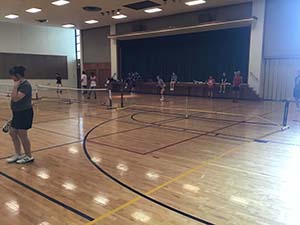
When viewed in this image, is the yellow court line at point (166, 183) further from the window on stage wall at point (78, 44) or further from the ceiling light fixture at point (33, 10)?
the window on stage wall at point (78, 44)

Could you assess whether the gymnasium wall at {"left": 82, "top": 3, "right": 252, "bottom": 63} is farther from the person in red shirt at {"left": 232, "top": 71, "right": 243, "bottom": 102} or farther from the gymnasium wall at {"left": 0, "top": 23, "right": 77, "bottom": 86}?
the person in red shirt at {"left": 232, "top": 71, "right": 243, "bottom": 102}

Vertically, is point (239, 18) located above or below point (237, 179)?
above

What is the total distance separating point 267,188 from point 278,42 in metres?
12.7

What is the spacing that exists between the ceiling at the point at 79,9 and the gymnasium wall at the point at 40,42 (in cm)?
363

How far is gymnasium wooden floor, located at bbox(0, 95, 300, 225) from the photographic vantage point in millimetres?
3041

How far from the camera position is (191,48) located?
1872 centimetres

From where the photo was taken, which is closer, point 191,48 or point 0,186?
point 0,186

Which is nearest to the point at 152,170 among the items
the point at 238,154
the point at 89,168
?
the point at 89,168

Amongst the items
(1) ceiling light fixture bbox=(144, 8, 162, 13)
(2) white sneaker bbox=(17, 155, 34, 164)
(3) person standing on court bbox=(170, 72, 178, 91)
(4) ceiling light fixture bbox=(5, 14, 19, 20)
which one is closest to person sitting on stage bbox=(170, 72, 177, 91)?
(3) person standing on court bbox=(170, 72, 178, 91)

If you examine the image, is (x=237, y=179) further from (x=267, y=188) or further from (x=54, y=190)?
(x=54, y=190)

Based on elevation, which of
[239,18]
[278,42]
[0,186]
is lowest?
[0,186]

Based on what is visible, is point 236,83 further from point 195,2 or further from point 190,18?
point 190,18

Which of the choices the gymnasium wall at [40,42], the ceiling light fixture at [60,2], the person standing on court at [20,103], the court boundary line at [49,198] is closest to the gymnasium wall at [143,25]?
the gymnasium wall at [40,42]

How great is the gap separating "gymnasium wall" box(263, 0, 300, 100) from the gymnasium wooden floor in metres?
7.89
